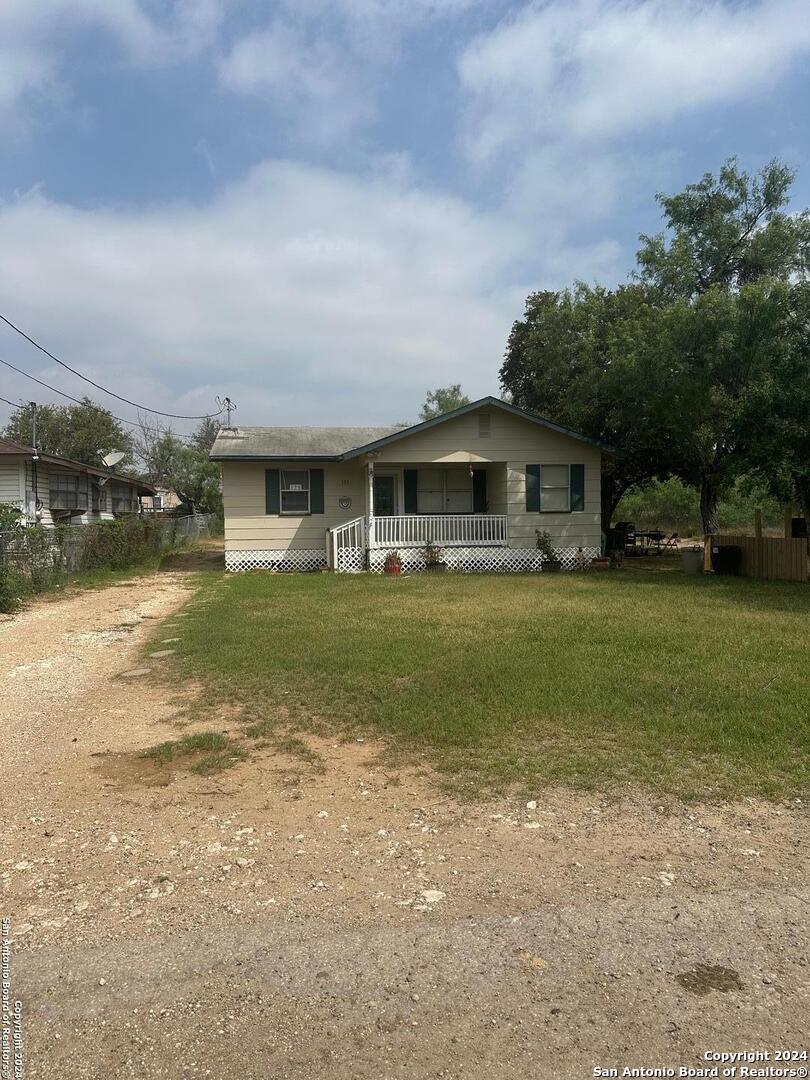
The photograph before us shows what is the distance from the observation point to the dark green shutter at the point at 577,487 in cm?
1953

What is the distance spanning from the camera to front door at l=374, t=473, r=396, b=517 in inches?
802

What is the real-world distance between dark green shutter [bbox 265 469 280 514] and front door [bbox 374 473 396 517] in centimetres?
276

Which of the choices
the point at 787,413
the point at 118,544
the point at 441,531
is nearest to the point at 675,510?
the point at 441,531

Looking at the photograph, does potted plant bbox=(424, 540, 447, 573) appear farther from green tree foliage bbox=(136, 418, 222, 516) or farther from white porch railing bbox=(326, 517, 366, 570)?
green tree foliage bbox=(136, 418, 222, 516)

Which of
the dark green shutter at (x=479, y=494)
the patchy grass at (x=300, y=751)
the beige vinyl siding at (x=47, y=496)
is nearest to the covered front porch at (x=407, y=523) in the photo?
the dark green shutter at (x=479, y=494)

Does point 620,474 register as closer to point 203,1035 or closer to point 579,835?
point 579,835

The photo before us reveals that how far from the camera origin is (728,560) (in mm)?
16953

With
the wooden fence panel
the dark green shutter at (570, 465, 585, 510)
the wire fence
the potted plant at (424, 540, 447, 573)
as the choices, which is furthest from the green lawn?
the dark green shutter at (570, 465, 585, 510)

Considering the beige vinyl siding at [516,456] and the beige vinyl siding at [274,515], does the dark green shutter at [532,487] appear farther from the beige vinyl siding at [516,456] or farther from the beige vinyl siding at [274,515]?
the beige vinyl siding at [274,515]

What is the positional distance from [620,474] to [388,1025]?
22005 millimetres

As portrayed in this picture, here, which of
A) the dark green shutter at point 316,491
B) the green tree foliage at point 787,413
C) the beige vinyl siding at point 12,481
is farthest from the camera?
the beige vinyl siding at point 12,481

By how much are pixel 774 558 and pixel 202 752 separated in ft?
47.2

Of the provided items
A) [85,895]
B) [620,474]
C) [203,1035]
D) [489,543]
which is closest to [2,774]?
[85,895]

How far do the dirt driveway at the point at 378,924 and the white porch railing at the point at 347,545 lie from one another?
13.8m
